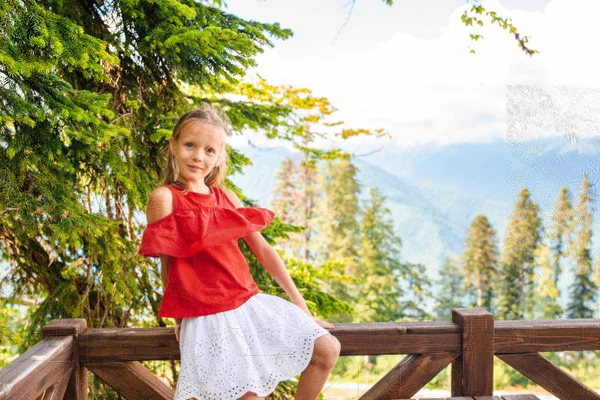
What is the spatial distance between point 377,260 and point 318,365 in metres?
9.63

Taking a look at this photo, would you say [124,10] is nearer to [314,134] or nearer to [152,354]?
[152,354]

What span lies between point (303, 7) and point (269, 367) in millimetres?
9792

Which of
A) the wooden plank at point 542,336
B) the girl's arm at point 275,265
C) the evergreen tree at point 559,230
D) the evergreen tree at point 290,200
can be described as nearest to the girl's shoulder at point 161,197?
the girl's arm at point 275,265

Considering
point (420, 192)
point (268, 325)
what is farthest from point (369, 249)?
point (268, 325)

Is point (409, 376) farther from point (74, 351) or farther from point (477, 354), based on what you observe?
point (74, 351)

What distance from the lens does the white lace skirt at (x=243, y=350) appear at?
1.34m

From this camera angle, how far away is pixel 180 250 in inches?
56.0

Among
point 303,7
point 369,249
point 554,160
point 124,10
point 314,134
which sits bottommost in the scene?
point 369,249

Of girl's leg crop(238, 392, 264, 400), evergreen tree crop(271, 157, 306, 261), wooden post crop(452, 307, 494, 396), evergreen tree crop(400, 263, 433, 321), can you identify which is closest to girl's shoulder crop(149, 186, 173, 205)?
girl's leg crop(238, 392, 264, 400)

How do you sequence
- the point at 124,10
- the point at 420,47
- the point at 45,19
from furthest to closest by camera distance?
the point at 420,47, the point at 124,10, the point at 45,19

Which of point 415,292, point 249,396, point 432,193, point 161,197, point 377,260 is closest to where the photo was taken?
point 249,396

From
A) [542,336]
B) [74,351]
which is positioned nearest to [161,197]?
[74,351]

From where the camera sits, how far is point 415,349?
1668 mm

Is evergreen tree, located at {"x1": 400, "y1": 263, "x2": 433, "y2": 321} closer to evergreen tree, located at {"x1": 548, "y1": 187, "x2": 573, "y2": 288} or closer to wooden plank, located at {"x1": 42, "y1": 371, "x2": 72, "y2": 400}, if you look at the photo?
evergreen tree, located at {"x1": 548, "y1": 187, "x2": 573, "y2": 288}
